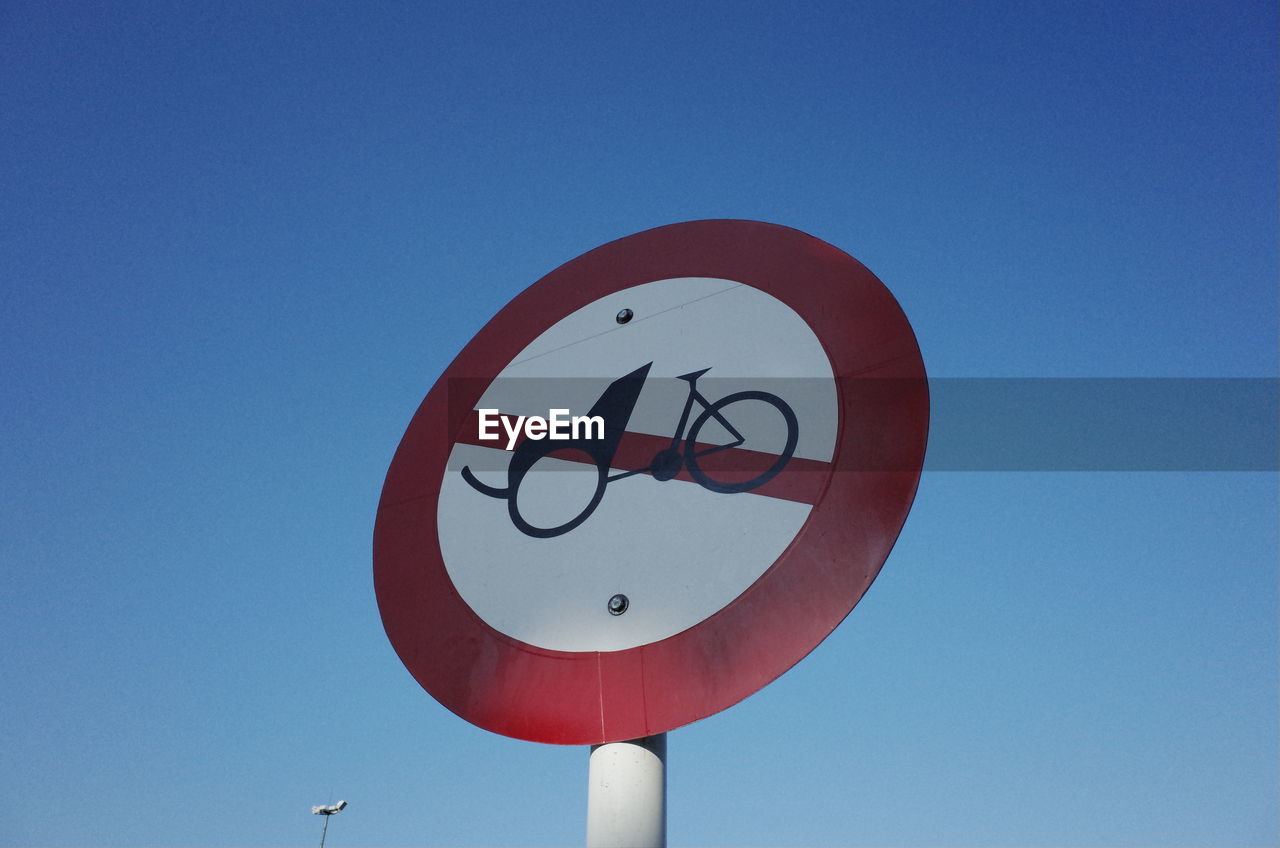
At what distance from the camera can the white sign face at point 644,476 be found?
84.8 inches

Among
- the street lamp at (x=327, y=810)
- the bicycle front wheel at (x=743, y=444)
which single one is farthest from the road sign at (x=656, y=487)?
the street lamp at (x=327, y=810)

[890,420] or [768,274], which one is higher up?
[768,274]

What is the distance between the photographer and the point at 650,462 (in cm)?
238

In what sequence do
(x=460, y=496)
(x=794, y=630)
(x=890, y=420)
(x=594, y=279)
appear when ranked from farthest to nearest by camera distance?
(x=594, y=279) → (x=460, y=496) → (x=890, y=420) → (x=794, y=630)

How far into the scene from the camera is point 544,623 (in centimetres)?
224

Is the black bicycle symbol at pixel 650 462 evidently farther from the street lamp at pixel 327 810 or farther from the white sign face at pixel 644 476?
the street lamp at pixel 327 810

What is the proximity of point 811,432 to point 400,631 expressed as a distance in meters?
1.11

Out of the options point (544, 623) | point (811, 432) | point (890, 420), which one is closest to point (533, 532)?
point (544, 623)

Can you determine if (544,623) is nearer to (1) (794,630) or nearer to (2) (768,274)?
(1) (794,630)

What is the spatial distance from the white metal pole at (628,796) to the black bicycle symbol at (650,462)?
21.8 inches
